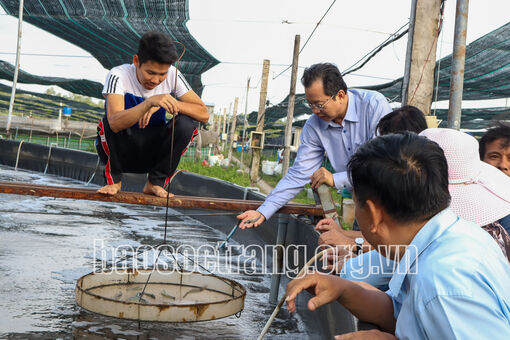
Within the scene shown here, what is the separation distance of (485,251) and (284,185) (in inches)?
105

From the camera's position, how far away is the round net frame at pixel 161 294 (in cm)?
262

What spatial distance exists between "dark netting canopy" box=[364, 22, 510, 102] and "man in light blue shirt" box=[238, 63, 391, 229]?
2379 millimetres

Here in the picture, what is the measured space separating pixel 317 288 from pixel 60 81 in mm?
14603

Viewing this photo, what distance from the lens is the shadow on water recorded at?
321cm

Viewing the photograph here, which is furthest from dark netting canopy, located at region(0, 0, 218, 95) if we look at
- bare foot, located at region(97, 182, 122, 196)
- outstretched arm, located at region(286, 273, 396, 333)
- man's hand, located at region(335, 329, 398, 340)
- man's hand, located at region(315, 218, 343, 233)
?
man's hand, located at region(335, 329, 398, 340)

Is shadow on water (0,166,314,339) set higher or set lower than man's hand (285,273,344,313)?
lower

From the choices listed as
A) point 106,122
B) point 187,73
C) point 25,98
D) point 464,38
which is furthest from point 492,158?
point 25,98

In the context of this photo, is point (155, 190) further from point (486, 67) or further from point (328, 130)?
point (486, 67)

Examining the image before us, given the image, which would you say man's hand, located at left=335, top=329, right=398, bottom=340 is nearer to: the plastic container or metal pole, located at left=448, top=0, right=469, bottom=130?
metal pole, located at left=448, top=0, right=469, bottom=130

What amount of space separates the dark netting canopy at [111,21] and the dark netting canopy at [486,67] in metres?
4.29

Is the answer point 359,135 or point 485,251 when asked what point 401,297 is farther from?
point 359,135

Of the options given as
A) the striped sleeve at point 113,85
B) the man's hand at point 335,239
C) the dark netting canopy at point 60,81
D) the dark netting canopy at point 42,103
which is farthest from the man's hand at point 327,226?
the dark netting canopy at point 42,103

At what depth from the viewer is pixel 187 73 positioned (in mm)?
13039

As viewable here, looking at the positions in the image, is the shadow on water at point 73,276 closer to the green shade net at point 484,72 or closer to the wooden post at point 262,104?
the green shade net at point 484,72
